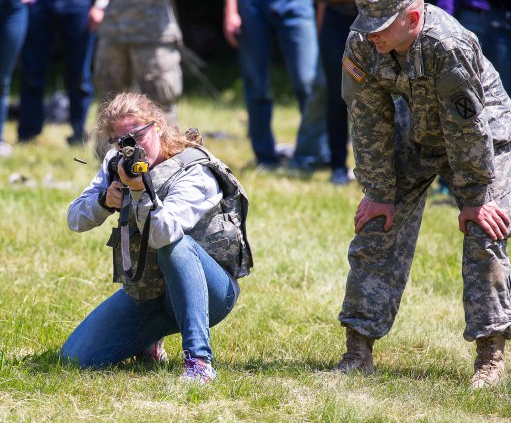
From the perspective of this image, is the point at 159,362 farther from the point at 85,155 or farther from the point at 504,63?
the point at 85,155

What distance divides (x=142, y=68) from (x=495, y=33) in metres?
2.87

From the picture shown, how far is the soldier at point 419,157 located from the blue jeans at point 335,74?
3810 mm

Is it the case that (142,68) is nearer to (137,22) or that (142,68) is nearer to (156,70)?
(156,70)

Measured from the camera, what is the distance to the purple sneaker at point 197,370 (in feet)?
12.8

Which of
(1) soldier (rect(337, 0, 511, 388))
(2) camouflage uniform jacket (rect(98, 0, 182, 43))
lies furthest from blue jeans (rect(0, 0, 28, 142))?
(1) soldier (rect(337, 0, 511, 388))

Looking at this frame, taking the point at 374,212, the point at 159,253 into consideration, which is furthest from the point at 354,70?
the point at 159,253

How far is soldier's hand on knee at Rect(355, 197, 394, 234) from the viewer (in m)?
4.18

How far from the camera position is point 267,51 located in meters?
8.68

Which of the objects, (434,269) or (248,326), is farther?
(434,269)

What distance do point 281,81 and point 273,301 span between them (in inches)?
404

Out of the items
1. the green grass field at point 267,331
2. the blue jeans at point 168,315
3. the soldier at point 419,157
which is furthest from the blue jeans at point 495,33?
the blue jeans at point 168,315

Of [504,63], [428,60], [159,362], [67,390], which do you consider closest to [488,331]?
[428,60]

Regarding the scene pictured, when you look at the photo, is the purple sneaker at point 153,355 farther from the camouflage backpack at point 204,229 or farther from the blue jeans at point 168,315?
the camouflage backpack at point 204,229

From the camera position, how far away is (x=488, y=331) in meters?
4.05
